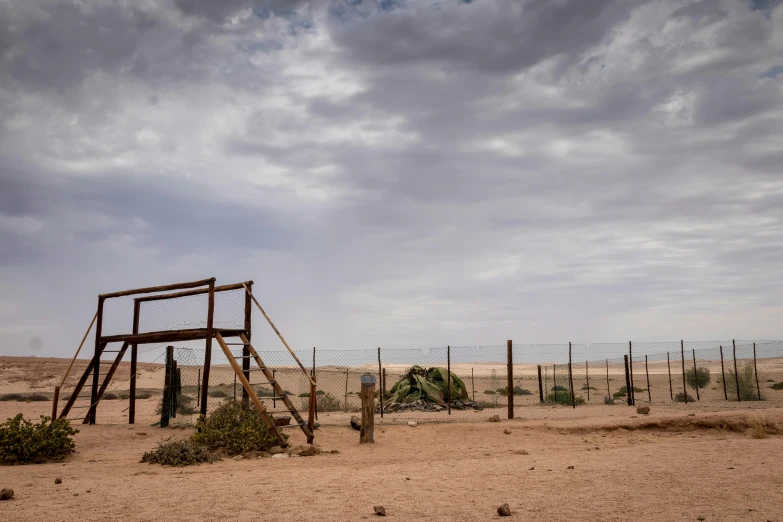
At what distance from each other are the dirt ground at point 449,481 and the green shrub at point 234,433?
0.73 meters

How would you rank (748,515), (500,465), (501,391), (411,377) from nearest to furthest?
1. (748,515)
2. (500,465)
3. (411,377)
4. (501,391)

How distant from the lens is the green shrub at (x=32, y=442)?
12.0 meters

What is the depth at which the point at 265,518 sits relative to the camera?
681 centimetres

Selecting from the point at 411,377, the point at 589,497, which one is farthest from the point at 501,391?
the point at 589,497

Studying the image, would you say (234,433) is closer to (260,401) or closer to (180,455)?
(260,401)

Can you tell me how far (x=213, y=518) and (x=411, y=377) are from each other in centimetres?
1919

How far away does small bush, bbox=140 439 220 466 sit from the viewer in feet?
37.2

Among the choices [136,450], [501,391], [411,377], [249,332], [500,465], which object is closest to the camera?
[500,465]

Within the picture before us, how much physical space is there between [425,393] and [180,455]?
14414mm

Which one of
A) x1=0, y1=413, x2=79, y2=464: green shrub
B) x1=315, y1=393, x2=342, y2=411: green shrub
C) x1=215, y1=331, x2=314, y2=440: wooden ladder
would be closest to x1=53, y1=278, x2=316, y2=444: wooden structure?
x1=215, y1=331, x2=314, y2=440: wooden ladder

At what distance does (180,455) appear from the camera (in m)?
11.4

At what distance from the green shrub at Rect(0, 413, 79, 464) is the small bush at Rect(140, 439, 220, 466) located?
7.55 feet

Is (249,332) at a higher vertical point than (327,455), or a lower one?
higher

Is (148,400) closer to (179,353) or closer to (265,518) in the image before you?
(179,353)
